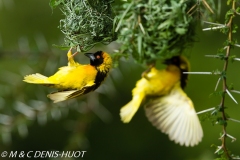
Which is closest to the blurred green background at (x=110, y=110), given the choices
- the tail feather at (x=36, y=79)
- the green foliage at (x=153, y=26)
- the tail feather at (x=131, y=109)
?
the tail feather at (x=131, y=109)

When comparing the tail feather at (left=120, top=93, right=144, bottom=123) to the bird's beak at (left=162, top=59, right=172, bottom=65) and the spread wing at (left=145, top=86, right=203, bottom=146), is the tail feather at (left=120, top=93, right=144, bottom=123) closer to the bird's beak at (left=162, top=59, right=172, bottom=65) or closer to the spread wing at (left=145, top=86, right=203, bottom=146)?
the spread wing at (left=145, top=86, right=203, bottom=146)

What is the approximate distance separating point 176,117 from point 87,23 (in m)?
1.07

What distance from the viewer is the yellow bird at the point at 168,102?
343 centimetres

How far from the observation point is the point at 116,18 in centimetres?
259

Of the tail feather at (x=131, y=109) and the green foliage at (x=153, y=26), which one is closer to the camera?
the green foliage at (x=153, y=26)

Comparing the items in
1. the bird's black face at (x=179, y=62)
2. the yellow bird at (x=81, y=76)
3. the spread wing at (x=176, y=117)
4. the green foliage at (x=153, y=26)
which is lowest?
the spread wing at (x=176, y=117)

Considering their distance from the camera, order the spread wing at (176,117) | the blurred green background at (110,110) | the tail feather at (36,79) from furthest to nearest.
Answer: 1. the blurred green background at (110,110)
2. the spread wing at (176,117)
3. the tail feather at (36,79)

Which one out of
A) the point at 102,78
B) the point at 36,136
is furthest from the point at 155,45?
the point at 36,136

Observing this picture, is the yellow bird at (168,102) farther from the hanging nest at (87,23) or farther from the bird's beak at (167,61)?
the hanging nest at (87,23)

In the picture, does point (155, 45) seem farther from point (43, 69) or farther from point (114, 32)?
point (43, 69)

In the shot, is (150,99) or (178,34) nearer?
(178,34)

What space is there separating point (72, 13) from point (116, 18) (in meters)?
0.19

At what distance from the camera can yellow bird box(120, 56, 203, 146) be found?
343cm

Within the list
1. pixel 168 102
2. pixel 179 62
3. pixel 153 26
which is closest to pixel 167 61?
pixel 179 62
